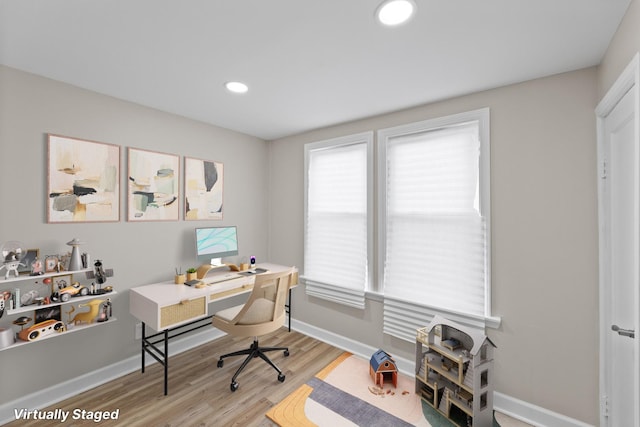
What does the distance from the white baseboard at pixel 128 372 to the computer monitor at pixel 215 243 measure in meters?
0.87

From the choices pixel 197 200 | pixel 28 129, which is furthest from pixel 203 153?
pixel 28 129

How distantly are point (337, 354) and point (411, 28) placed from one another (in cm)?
283

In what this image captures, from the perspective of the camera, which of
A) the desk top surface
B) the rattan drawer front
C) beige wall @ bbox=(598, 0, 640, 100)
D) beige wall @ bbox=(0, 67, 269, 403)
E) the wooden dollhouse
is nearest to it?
beige wall @ bbox=(598, 0, 640, 100)

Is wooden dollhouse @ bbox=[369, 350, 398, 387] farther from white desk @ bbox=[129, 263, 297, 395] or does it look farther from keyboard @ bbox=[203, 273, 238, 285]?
keyboard @ bbox=[203, 273, 238, 285]

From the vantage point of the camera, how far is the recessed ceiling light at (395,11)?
1258 millimetres

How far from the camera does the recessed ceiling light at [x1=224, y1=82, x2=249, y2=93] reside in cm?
209

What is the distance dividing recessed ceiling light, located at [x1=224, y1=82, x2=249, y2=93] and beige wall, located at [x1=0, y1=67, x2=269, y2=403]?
958 mm

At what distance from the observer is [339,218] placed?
3031 mm

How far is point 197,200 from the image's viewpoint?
9.66ft

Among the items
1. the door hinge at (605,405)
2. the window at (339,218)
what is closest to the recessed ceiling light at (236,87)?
the window at (339,218)

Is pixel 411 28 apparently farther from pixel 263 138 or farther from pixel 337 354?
pixel 337 354

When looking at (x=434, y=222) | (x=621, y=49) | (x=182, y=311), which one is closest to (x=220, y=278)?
(x=182, y=311)

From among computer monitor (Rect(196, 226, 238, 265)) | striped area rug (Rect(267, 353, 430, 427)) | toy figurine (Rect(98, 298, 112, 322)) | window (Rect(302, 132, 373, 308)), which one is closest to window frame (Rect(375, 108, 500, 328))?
window (Rect(302, 132, 373, 308))

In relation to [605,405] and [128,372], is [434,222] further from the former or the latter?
[128,372]
